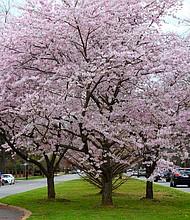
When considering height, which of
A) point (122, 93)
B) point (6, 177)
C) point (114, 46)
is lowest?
point (6, 177)

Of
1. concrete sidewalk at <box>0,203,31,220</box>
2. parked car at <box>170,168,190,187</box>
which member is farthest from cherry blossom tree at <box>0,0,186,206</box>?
parked car at <box>170,168,190,187</box>

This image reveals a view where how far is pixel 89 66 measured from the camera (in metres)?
15.9

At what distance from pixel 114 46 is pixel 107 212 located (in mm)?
5476

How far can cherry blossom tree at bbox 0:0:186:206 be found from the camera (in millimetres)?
15680

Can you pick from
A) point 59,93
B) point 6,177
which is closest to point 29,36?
point 59,93

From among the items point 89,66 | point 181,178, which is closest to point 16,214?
point 89,66

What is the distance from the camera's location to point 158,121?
57.1 ft

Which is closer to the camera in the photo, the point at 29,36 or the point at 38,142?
the point at 29,36

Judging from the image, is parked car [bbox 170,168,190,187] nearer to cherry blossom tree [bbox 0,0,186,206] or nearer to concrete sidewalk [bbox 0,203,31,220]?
cherry blossom tree [bbox 0,0,186,206]

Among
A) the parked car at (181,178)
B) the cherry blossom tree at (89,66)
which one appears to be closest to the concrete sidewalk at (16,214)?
the cherry blossom tree at (89,66)

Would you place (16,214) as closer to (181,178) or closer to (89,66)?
(89,66)

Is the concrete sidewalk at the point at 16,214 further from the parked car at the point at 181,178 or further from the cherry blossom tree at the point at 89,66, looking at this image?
the parked car at the point at 181,178

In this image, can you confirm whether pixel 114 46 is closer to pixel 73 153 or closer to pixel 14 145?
pixel 14 145

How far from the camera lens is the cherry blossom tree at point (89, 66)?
51.4 ft
